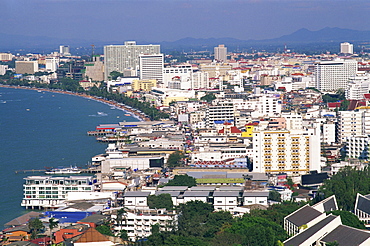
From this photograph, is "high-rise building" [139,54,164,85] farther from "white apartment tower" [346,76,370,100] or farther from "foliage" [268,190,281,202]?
"foliage" [268,190,281,202]

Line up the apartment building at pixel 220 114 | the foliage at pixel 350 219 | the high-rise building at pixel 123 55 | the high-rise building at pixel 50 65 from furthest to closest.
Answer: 1. the high-rise building at pixel 50 65
2. the high-rise building at pixel 123 55
3. the apartment building at pixel 220 114
4. the foliage at pixel 350 219

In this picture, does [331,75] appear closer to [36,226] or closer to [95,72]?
[95,72]

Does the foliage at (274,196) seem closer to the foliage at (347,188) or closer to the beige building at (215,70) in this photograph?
the foliage at (347,188)

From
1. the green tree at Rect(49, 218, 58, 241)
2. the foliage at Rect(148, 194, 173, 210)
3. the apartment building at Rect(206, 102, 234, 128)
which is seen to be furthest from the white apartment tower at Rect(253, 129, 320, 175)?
the apartment building at Rect(206, 102, 234, 128)

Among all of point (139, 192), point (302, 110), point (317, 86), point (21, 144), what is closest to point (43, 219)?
point (139, 192)

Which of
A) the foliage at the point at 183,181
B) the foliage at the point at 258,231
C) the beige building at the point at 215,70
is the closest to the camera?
the foliage at the point at 258,231

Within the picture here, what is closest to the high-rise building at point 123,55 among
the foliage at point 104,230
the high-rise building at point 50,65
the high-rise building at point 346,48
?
the high-rise building at point 50,65

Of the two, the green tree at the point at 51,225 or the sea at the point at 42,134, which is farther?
the sea at the point at 42,134
